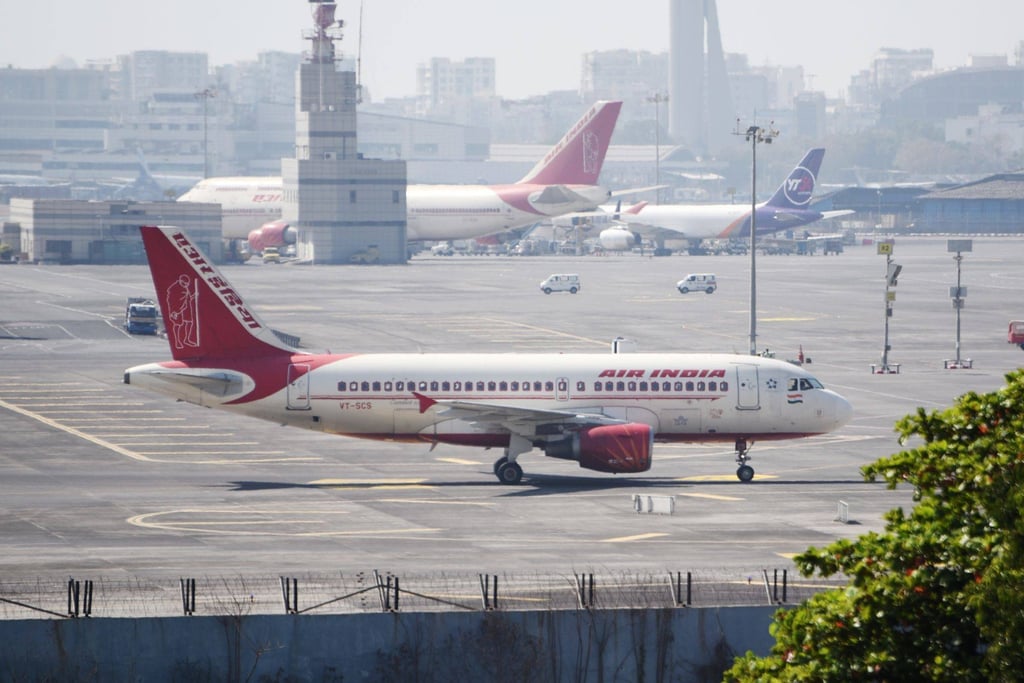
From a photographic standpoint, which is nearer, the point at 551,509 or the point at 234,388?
the point at 551,509

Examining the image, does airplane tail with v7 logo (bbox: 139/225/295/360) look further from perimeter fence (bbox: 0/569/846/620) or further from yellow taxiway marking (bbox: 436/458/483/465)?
perimeter fence (bbox: 0/569/846/620)

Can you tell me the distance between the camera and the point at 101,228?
174750 millimetres

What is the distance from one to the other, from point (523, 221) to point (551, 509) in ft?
447

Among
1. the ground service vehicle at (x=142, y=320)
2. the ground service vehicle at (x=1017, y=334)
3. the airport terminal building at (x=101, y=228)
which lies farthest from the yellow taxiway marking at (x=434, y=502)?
the airport terminal building at (x=101, y=228)

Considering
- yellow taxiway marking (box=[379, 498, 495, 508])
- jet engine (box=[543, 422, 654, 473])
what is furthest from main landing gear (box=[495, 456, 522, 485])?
yellow taxiway marking (box=[379, 498, 495, 508])

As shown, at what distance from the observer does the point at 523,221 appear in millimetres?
187125

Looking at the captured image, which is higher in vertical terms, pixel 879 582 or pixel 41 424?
pixel 879 582

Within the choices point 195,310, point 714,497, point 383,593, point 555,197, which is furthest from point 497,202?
point 383,593

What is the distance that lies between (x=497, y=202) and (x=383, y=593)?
15209 cm

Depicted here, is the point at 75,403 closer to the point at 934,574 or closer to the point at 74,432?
the point at 74,432

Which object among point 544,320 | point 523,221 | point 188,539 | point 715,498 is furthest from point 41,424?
point 523,221

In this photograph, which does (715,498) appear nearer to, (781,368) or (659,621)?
(781,368)

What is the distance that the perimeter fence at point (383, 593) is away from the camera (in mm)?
36312

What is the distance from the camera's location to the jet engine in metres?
55.5
